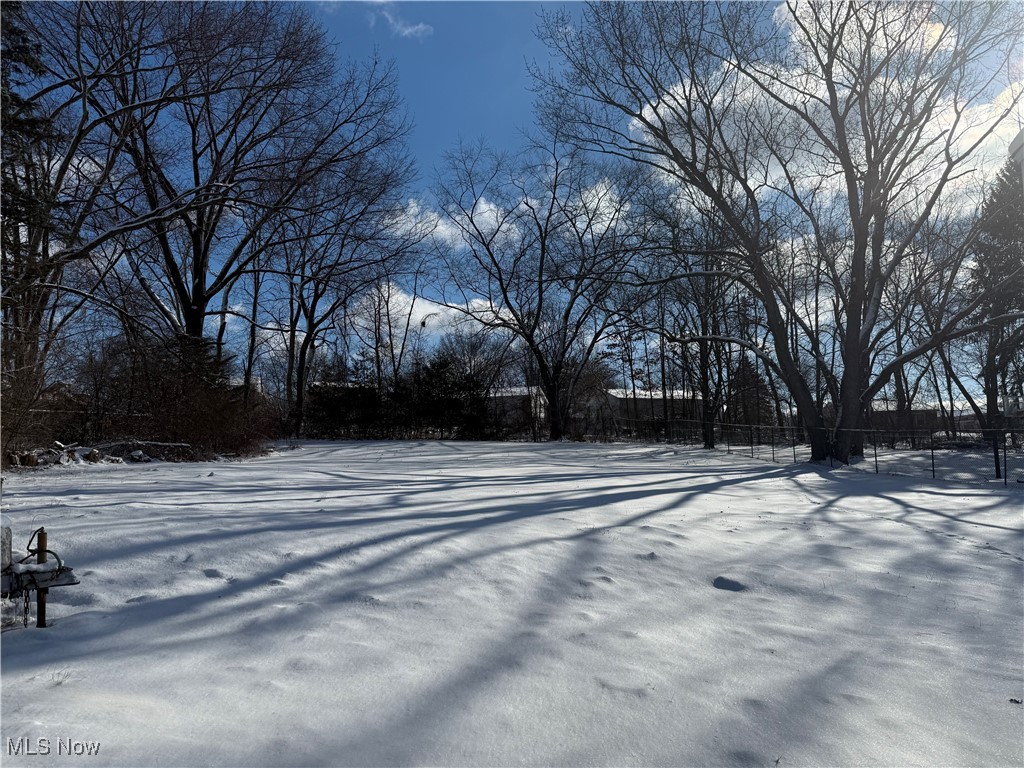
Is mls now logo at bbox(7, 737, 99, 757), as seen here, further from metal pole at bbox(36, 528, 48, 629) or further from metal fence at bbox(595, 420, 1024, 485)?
metal fence at bbox(595, 420, 1024, 485)

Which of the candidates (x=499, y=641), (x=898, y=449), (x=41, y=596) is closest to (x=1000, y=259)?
(x=898, y=449)

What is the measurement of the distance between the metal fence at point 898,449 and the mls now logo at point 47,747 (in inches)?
A: 542

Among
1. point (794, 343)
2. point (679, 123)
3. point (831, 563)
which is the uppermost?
point (679, 123)

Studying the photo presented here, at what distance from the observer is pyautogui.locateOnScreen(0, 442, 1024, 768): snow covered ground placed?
2264 millimetres

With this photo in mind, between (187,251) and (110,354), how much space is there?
963cm

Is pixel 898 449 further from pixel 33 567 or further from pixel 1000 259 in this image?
pixel 33 567

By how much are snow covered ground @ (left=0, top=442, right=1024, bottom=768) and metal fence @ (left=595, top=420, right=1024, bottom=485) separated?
9.13 meters

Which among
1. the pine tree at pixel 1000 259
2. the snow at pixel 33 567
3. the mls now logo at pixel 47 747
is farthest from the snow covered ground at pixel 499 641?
the pine tree at pixel 1000 259

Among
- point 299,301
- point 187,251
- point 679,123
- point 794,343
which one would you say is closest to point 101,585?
point 679,123

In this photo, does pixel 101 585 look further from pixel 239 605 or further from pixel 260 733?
pixel 260 733

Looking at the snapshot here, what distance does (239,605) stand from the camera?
3375 millimetres

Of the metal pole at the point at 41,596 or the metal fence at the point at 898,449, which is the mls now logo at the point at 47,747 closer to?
the metal pole at the point at 41,596

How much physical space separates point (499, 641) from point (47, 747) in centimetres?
180

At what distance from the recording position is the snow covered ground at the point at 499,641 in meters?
2.26
